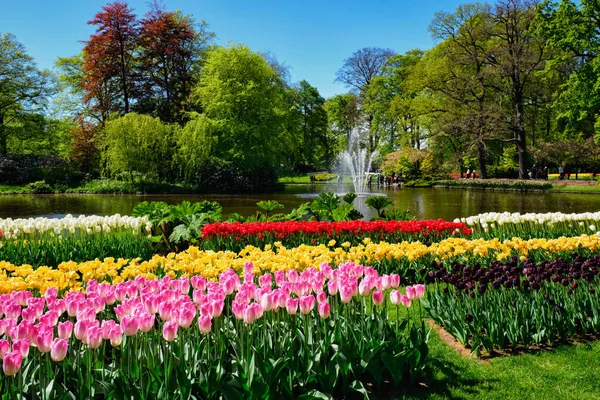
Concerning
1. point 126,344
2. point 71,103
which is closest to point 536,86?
point 71,103

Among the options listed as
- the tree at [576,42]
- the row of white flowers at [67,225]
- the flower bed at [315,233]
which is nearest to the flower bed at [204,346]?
the flower bed at [315,233]

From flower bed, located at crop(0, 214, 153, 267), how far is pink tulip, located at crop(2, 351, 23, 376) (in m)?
5.17

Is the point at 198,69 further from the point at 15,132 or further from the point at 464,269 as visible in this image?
the point at 464,269

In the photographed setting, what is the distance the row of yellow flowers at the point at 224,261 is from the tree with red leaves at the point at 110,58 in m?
32.1

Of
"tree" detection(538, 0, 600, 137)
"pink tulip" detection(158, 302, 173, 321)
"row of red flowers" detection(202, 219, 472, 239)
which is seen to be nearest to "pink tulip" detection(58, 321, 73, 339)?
"pink tulip" detection(158, 302, 173, 321)

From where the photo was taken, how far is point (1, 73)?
35.4 meters

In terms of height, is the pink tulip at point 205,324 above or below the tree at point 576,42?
below

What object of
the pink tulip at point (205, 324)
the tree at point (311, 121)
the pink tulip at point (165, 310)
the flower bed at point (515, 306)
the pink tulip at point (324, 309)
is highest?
the tree at point (311, 121)

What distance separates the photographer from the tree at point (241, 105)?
28.5 m

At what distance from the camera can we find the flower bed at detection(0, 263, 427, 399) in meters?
2.56

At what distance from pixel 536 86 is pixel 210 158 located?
24126mm

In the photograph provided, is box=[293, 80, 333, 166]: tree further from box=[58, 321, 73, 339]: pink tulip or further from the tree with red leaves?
box=[58, 321, 73, 339]: pink tulip

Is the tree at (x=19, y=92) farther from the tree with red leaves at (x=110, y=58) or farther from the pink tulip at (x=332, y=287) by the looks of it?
the pink tulip at (x=332, y=287)

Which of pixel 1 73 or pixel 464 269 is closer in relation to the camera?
pixel 464 269
